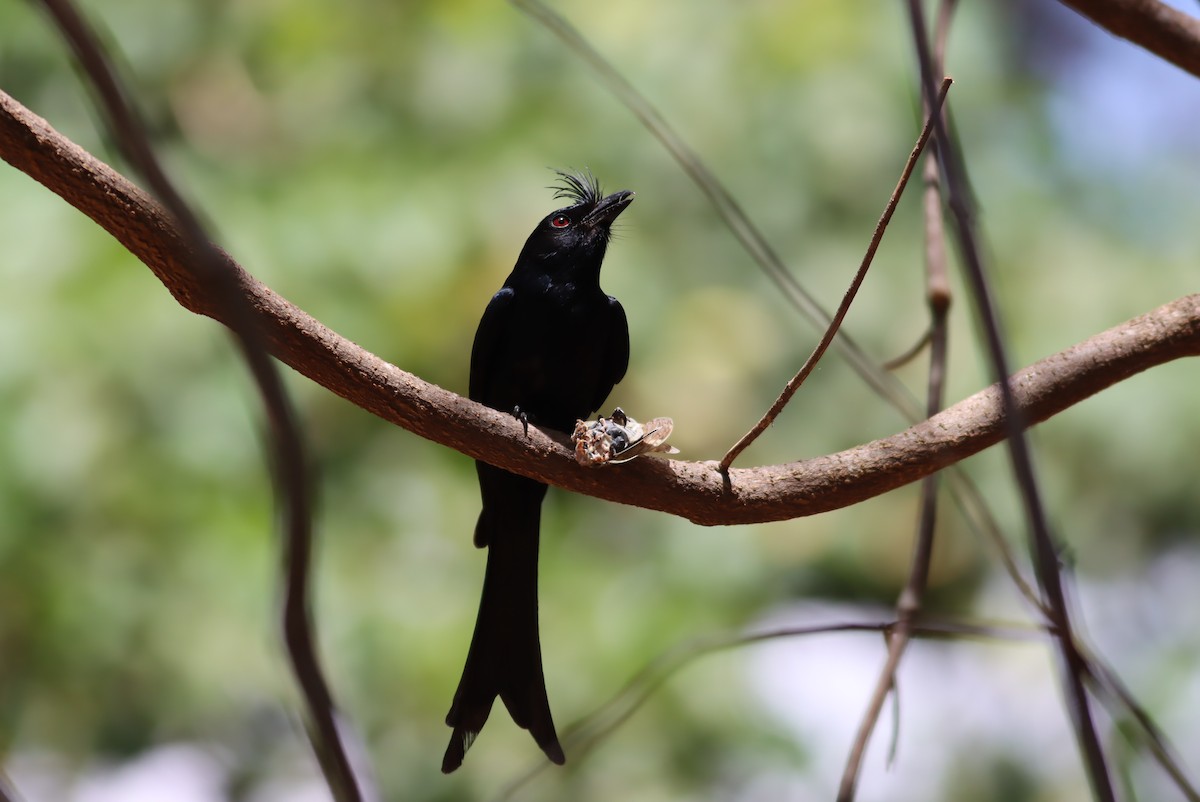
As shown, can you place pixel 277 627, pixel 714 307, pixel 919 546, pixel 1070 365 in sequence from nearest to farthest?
pixel 277 627
pixel 1070 365
pixel 919 546
pixel 714 307

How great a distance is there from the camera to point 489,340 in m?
2.90

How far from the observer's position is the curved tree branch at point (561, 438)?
1.66 meters

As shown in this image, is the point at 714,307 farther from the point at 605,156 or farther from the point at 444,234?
the point at 444,234

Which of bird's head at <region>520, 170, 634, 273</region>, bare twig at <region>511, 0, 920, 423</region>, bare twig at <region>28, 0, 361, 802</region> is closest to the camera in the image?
bare twig at <region>28, 0, 361, 802</region>

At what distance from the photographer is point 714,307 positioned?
439 centimetres

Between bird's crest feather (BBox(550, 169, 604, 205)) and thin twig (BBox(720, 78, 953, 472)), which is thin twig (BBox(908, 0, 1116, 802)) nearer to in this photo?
thin twig (BBox(720, 78, 953, 472))

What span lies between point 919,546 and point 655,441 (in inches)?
23.2

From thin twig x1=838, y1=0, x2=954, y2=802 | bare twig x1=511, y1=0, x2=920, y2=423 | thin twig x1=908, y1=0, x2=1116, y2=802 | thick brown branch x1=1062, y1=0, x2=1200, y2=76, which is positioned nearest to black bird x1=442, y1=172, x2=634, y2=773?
bare twig x1=511, y1=0, x2=920, y2=423

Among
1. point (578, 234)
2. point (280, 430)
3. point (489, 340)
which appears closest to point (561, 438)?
point (489, 340)

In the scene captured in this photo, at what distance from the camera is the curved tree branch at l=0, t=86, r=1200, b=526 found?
1.66 meters

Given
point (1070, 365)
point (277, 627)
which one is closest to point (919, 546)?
point (1070, 365)

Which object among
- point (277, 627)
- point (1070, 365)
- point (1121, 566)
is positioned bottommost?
point (277, 627)

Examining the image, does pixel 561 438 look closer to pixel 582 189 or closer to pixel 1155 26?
pixel 1155 26

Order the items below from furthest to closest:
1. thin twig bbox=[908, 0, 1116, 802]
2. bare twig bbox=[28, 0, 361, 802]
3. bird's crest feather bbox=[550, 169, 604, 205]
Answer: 1. bird's crest feather bbox=[550, 169, 604, 205]
2. thin twig bbox=[908, 0, 1116, 802]
3. bare twig bbox=[28, 0, 361, 802]
